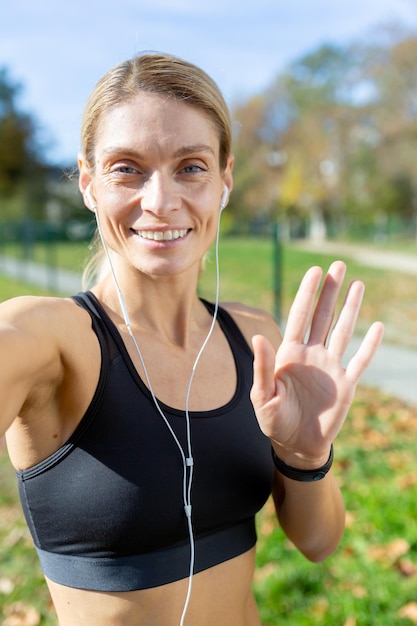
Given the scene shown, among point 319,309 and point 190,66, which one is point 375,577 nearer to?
point 319,309

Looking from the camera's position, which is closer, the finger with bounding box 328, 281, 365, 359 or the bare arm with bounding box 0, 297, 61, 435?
the bare arm with bounding box 0, 297, 61, 435

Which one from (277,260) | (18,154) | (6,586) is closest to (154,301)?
(6,586)

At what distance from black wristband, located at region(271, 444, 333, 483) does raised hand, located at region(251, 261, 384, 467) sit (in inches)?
2.0

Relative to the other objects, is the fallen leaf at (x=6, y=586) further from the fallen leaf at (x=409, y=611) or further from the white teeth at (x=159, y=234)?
the white teeth at (x=159, y=234)

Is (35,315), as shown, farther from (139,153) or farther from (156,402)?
(139,153)

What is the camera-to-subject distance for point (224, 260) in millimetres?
13703

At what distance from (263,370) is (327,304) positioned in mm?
269

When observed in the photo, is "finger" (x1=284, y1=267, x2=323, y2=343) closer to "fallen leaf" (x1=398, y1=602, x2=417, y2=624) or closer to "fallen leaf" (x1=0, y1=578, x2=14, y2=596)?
"fallen leaf" (x1=398, y1=602, x2=417, y2=624)

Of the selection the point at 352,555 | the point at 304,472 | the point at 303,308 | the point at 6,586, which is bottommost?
the point at 6,586

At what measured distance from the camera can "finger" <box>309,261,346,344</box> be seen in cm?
152

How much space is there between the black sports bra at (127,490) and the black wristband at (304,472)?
8 cm

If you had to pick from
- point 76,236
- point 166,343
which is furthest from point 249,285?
point 166,343

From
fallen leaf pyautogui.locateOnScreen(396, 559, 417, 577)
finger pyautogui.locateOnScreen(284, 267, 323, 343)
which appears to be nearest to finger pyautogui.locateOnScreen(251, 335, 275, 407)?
finger pyautogui.locateOnScreen(284, 267, 323, 343)

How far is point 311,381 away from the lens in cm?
147
